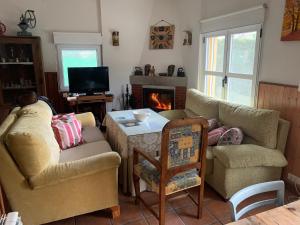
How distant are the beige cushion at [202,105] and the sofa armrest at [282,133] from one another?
85 centimetres

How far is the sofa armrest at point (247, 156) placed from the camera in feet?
7.27

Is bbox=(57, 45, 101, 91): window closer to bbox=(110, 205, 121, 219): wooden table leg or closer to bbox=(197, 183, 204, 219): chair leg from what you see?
bbox=(110, 205, 121, 219): wooden table leg

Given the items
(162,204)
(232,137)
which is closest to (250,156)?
(232,137)

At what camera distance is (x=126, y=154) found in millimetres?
2307

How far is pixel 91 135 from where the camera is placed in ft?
9.69

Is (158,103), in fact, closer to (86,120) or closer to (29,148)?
(86,120)

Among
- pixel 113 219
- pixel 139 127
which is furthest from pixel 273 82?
pixel 113 219

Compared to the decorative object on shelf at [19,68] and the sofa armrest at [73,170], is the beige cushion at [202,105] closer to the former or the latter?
the sofa armrest at [73,170]

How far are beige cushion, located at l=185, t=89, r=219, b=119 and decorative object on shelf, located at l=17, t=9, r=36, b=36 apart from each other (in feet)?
9.58

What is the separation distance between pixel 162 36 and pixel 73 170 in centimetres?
357

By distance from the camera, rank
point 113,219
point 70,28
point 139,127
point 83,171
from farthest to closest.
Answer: point 70,28
point 139,127
point 113,219
point 83,171

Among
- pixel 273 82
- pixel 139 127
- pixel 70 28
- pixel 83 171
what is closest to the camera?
pixel 83 171

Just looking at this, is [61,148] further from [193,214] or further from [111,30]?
[111,30]

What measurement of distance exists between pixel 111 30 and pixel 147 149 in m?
3.04
